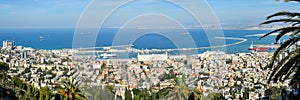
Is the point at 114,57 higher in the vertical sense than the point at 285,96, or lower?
→ higher

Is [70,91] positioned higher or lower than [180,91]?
higher

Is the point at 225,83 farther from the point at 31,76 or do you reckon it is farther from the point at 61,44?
the point at 61,44

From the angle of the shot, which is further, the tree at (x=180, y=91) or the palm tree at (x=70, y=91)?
the tree at (x=180, y=91)

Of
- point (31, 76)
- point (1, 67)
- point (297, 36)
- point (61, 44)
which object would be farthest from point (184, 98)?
point (61, 44)

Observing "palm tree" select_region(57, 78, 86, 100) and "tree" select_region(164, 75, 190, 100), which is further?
"tree" select_region(164, 75, 190, 100)

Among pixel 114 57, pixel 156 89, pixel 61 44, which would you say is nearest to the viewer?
pixel 156 89

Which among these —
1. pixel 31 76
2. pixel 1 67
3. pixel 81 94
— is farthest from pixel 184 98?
pixel 31 76

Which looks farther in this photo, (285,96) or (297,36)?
(285,96)

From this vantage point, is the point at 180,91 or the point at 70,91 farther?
the point at 180,91

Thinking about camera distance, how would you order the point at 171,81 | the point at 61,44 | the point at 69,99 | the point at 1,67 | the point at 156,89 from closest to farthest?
1. the point at 69,99
2. the point at 171,81
3. the point at 156,89
4. the point at 1,67
5. the point at 61,44
